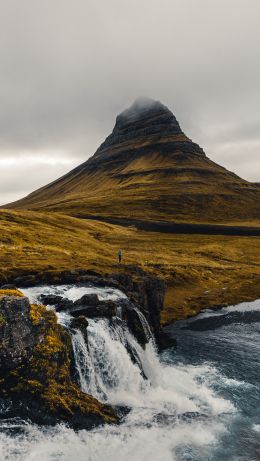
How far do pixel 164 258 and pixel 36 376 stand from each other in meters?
84.0

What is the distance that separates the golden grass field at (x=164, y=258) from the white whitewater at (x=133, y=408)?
2202cm

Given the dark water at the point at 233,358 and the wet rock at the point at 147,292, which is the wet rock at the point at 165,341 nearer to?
the wet rock at the point at 147,292

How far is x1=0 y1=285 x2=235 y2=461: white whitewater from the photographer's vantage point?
87.0 feet

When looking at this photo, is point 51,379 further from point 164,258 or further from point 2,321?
point 164,258

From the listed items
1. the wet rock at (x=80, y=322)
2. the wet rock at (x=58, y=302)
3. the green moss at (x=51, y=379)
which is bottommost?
the green moss at (x=51, y=379)

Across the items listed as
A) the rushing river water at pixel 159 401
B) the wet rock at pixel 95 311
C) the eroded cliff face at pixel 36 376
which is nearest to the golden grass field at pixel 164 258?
the rushing river water at pixel 159 401

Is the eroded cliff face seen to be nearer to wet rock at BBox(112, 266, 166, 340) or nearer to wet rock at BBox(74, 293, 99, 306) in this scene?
Result: wet rock at BBox(74, 293, 99, 306)

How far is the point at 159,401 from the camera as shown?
35.9m

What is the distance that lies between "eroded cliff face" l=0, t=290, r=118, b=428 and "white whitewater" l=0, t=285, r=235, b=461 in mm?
1155

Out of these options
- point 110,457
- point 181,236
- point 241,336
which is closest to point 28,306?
point 110,457

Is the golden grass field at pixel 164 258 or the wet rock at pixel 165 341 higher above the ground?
the golden grass field at pixel 164 258

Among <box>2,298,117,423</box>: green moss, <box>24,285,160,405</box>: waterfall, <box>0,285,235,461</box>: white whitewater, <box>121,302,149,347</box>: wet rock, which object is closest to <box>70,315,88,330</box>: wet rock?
<box>24,285,160,405</box>: waterfall

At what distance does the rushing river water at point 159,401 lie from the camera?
2683 centimetres

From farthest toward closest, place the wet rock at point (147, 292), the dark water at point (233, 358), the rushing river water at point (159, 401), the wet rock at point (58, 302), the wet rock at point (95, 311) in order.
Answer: the wet rock at point (147, 292) < the wet rock at point (58, 302) < the wet rock at point (95, 311) < the dark water at point (233, 358) < the rushing river water at point (159, 401)
